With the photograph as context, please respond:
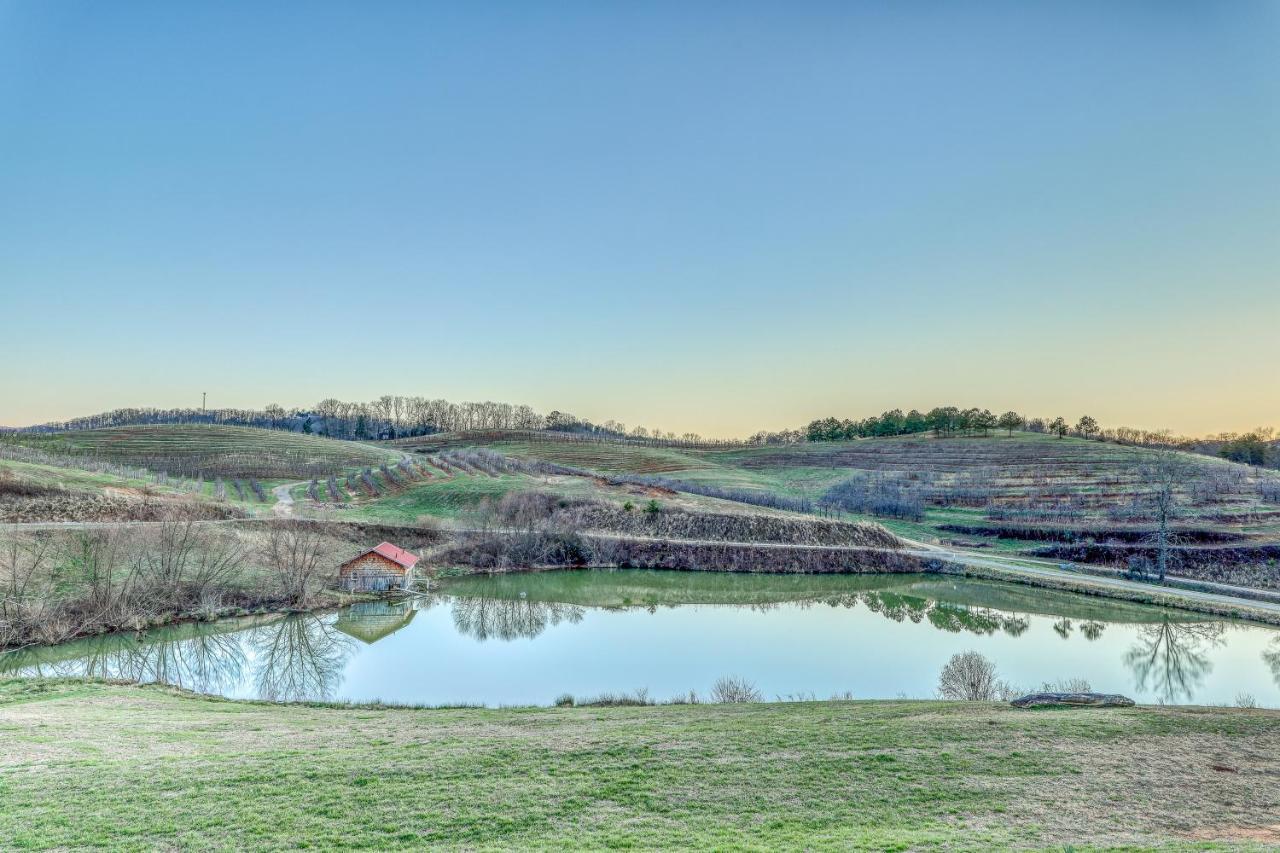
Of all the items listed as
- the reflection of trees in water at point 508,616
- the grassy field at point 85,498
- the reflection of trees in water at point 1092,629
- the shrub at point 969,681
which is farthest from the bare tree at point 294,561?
the reflection of trees in water at point 1092,629

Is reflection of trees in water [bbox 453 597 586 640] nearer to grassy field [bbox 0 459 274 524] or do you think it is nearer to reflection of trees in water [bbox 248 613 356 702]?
reflection of trees in water [bbox 248 613 356 702]

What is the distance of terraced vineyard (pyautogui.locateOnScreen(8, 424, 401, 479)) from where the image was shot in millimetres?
80688

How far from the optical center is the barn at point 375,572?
3962 cm

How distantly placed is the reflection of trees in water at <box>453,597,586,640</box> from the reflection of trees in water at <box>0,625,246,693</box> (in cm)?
995

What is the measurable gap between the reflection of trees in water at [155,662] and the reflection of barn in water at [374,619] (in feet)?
16.2

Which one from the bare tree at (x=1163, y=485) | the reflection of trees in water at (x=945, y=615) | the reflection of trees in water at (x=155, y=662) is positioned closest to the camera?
the reflection of trees in water at (x=155, y=662)

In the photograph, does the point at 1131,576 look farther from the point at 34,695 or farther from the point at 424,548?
the point at 34,695

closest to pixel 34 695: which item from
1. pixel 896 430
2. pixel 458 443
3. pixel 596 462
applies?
pixel 596 462

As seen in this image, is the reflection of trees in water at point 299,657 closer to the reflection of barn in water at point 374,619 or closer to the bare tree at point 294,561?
the reflection of barn in water at point 374,619

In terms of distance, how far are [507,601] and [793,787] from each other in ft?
98.7

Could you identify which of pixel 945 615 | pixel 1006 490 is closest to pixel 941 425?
pixel 1006 490

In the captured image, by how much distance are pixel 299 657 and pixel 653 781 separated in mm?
21866

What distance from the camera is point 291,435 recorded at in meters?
107

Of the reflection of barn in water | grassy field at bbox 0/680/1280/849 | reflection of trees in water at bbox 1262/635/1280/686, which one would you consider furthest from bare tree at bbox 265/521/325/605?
reflection of trees in water at bbox 1262/635/1280/686
